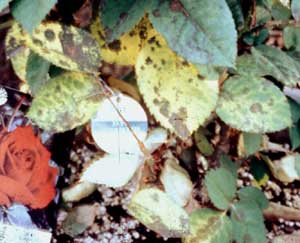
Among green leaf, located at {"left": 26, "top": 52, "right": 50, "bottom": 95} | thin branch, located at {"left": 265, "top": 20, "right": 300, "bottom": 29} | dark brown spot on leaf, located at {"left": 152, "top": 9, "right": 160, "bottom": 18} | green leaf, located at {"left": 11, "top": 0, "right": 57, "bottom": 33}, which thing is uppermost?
green leaf, located at {"left": 11, "top": 0, "right": 57, "bottom": 33}

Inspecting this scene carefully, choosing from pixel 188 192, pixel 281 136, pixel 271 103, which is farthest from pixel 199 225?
pixel 281 136

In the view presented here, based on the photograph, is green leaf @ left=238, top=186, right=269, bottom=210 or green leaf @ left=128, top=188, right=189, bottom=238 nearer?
green leaf @ left=128, top=188, right=189, bottom=238

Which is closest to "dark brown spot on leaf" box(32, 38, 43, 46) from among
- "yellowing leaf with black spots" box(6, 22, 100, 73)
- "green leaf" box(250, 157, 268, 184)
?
"yellowing leaf with black spots" box(6, 22, 100, 73)

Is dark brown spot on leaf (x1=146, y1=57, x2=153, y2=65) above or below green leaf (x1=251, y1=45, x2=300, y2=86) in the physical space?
above

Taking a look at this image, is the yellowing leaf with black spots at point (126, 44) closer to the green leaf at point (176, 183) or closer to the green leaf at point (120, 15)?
the green leaf at point (120, 15)

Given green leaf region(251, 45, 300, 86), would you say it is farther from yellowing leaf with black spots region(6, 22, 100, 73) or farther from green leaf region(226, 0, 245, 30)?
yellowing leaf with black spots region(6, 22, 100, 73)

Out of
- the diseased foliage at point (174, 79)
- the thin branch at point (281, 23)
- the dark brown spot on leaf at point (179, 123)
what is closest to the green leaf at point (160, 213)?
the diseased foliage at point (174, 79)

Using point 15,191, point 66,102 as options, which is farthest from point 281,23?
point 15,191
